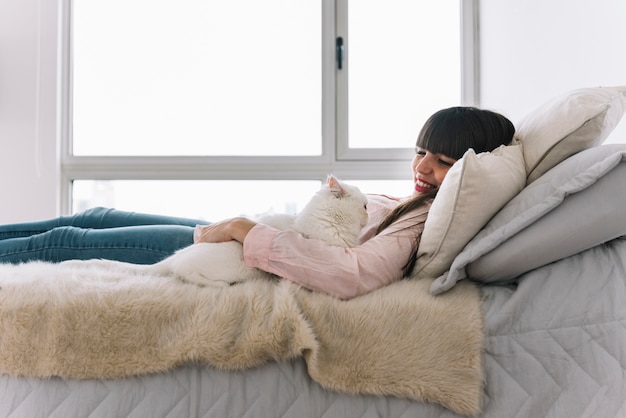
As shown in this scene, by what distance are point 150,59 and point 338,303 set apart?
2464 mm

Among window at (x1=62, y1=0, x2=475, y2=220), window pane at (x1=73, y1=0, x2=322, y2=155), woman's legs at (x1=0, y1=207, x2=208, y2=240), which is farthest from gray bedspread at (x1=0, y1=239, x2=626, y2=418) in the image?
window pane at (x1=73, y1=0, x2=322, y2=155)

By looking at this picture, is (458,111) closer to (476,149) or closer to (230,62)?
(476,149)

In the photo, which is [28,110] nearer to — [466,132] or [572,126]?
[466,132]

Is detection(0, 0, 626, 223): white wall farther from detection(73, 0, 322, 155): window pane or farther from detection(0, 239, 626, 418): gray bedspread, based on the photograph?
detection(0, 239, 626, 418): gray bedspread

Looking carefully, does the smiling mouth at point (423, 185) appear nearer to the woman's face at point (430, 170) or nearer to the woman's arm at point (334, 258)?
the woman's face at point (430, 170)

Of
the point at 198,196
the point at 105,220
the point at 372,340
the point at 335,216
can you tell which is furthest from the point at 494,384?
the point at 198,196

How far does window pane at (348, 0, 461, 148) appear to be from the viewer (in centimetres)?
304

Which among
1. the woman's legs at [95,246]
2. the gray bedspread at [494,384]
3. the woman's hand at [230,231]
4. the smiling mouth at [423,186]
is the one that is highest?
the smiling mouth at [423,186]

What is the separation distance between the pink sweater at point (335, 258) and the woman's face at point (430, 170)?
0.64ft

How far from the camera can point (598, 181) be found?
3.26 feet

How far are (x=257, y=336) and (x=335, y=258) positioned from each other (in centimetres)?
24

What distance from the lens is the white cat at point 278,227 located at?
116 cm

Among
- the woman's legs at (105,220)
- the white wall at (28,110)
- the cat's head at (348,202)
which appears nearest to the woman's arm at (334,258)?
the cat's head at (348,202)

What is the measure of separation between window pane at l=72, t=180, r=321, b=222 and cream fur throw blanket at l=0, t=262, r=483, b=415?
6.58ft
